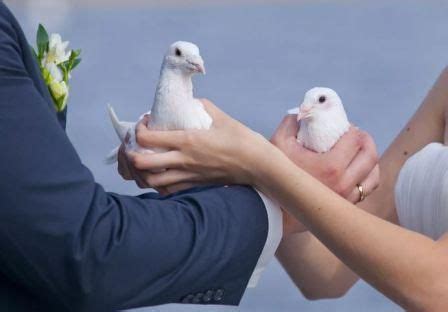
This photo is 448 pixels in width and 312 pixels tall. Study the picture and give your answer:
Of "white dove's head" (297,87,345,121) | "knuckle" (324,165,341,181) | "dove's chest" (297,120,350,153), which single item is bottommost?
"knuckle" (324,165,341,181)

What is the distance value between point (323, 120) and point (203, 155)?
232 millimetres

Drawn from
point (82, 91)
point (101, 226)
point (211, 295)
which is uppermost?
point (101, 226)

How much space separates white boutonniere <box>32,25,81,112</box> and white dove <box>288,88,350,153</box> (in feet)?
1.44

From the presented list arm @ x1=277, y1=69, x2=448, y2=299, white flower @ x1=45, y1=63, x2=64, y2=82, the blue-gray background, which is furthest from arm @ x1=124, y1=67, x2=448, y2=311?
the blue-gray background

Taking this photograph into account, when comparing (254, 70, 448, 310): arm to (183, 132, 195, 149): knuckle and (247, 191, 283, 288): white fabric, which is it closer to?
(247, 191, 283, 288): white fabric

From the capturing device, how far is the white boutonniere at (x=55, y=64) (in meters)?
2.19

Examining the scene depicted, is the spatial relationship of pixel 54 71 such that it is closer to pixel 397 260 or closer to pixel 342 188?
pixel 342 188

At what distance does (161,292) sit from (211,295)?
0.12 meters

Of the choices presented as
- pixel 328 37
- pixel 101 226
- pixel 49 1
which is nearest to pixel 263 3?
pixel 328 37

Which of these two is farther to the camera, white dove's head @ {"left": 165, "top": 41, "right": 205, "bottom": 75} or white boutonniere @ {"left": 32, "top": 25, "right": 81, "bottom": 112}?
white dove's head @ {"left": 165, "top": 41, "right": 205, "bottom": 75}

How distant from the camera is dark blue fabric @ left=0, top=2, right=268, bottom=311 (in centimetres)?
191

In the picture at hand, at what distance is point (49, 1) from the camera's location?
693 cm

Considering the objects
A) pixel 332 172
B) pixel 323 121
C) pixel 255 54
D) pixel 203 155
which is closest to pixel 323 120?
pixel 323 121

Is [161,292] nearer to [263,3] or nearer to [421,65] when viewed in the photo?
[421,65]
